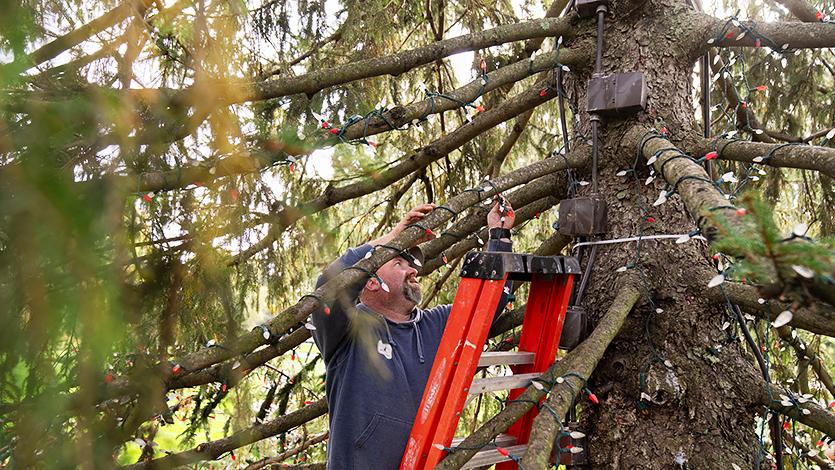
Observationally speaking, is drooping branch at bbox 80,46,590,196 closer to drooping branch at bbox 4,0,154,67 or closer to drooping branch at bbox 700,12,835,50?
drooping branch at bbox 4,0,154,67

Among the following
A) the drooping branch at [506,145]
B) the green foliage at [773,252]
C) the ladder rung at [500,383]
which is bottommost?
the ladder rung at [500,383]

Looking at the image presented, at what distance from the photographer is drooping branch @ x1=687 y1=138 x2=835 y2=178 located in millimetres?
2049

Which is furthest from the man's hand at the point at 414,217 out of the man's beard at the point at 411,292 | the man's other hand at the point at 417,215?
the man's beard at the point at 411,292

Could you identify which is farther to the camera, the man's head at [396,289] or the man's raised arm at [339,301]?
the man's head at [396,289]

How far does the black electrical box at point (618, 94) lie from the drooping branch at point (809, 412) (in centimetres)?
118

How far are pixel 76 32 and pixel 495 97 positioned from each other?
3134mm

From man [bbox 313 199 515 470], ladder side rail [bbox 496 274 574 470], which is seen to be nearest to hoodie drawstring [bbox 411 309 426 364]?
man [bbox 313 199 515 470]

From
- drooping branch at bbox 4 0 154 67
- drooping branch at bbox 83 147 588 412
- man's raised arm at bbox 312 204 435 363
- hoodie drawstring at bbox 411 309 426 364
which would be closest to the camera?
drooping branch at bbox 4 0 154 67

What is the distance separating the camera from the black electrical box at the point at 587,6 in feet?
9.48

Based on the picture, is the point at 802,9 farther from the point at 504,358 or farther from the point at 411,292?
the point at 411,292

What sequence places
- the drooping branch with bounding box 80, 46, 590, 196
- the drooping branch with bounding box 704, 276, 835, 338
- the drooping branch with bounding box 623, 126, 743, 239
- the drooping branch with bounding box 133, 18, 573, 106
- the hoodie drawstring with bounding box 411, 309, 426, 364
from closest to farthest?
the drooping branch with bounding box 80, 46, 590, 196, the drooping branch with bounding box 623, 126, 743, 239, the drooping branch with bounding box 704, 276, 835, 338, the drooping branch with bounding box 133, 18, 573, 106, the hoodie drawstring with bounding box 411, 309, 426, 364

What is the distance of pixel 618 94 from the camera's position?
277 centimetres

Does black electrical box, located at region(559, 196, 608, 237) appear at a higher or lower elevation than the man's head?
higher

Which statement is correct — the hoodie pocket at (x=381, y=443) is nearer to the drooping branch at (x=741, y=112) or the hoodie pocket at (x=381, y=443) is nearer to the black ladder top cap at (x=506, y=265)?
the black ladder top cap at (x=506, y=265)
